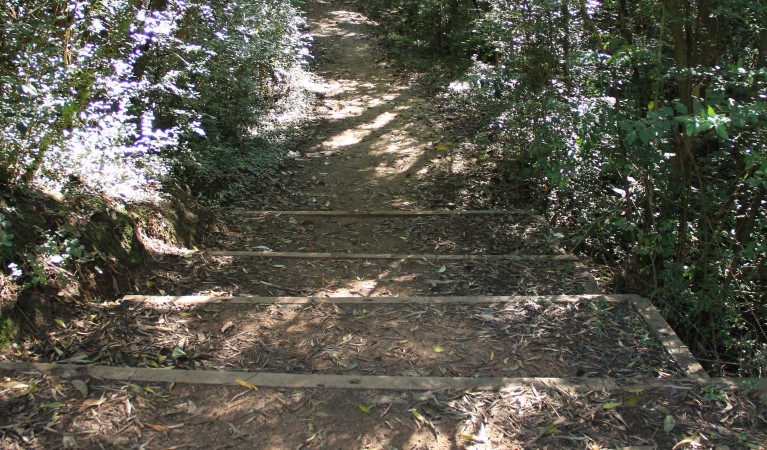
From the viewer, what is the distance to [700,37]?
5.32 m

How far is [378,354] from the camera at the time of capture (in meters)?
3.42

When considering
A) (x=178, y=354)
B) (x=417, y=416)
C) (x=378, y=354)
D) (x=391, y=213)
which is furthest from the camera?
(x=391, y=213)

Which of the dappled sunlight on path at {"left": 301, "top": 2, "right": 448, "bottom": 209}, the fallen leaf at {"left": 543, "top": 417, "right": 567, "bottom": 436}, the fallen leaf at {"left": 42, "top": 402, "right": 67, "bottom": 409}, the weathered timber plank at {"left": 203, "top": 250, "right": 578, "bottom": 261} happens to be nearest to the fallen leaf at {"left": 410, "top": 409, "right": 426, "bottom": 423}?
the fallen leaf at {"left": 543, "top": 417, "right": 567, "bottom": 436}

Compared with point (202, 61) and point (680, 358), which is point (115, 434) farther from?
point (202, 61)

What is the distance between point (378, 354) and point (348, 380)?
427 mm

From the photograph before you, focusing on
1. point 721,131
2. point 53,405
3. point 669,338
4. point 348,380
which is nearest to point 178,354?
point 53,405

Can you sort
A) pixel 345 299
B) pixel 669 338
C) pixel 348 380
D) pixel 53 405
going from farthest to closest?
pixel 345 299 → pixel 669 338 → pixel 348 380 → pixel 53 405

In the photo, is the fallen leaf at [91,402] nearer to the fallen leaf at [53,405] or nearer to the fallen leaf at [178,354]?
the fallen leaf at [53,405]

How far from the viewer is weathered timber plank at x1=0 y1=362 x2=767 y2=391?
9.68ft

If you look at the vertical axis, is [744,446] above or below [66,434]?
below

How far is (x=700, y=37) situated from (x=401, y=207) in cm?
360

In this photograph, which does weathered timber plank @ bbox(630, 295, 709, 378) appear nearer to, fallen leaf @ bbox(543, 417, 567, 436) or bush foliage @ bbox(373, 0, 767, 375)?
bush foliage @ bbox(373, 0, 767, 375)

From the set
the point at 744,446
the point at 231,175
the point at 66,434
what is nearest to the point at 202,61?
the point at 231,175

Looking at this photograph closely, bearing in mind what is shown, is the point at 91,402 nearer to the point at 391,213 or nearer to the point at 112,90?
the point at 112,90
